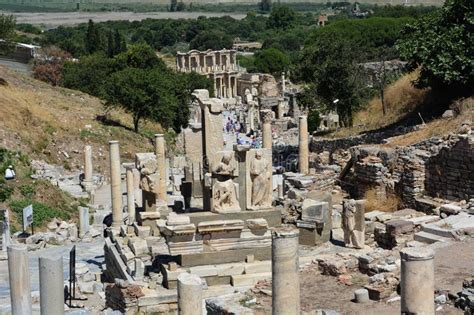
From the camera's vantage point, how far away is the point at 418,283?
38.4 ft

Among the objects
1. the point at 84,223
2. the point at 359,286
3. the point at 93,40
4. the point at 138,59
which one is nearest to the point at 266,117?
the point at 84,223

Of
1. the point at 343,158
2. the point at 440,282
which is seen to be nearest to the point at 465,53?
the point at 343,158

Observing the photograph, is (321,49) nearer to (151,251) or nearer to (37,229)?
(37,229)

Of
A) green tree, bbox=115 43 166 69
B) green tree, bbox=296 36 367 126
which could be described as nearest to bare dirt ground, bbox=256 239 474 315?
green tree, bbox=296 36 367 126

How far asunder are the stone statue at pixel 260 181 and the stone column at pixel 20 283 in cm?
710

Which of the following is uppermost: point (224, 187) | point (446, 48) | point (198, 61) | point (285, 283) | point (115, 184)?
point (446, 48)

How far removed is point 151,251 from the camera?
20000 mm

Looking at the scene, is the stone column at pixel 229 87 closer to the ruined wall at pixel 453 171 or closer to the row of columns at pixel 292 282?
the ruined wall at pixel 453 171

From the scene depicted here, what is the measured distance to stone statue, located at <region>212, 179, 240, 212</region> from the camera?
20056 millimetres

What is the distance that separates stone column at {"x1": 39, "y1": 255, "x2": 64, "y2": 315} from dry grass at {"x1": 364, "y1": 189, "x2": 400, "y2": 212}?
1399 cm

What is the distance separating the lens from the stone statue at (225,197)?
20056 mm

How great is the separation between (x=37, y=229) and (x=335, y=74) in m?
18.5

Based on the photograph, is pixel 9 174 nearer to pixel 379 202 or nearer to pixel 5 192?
pixel 5 192

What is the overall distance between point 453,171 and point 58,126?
24.5 metres
